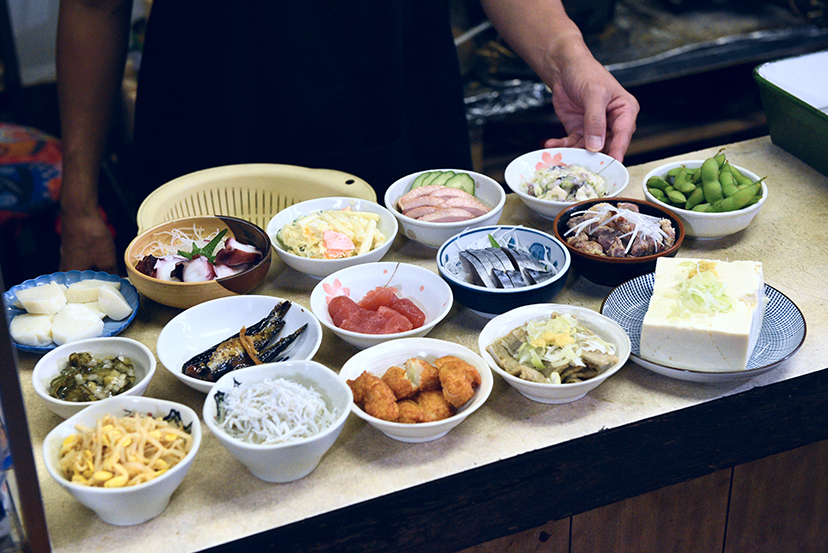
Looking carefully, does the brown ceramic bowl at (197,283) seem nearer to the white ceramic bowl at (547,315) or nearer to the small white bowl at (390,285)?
the small white bowl at (390,285)

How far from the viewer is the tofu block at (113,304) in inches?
66.7

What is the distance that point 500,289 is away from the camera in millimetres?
1687

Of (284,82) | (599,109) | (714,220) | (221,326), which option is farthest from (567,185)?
(221,326)

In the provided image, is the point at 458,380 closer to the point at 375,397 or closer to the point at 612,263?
the point at 375,397

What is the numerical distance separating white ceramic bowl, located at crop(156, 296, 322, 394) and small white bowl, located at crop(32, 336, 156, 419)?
0.15ft

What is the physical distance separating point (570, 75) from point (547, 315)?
1101 mm

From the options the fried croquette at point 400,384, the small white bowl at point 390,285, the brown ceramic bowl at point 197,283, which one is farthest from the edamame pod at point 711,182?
the brown ceramic bowl at point 197,283

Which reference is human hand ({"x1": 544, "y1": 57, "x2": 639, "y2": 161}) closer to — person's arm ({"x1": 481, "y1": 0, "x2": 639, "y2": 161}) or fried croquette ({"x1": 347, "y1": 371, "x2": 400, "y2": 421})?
person's arm ({"x1": 481, "y1": 0, "x2": 639, "y2": 161})

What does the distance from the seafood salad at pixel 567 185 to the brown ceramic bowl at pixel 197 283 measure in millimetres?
852

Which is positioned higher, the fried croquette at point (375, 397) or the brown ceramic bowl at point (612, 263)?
the fried croquette at point (375, 397)

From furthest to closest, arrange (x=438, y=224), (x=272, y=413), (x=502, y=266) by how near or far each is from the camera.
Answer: (x=438, y=224), (x=502, y=266), (x=272, y=413)

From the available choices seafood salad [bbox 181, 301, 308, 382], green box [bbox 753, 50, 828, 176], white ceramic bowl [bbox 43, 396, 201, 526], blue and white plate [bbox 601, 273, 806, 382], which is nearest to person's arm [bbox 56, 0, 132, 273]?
seafood salad [bbox 181, 301, 308, 382]

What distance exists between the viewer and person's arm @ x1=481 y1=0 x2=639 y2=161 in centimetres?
230

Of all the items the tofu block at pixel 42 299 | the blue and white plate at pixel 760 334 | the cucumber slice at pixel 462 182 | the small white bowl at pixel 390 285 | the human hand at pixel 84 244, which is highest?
the tofu block at pixel 42 299
